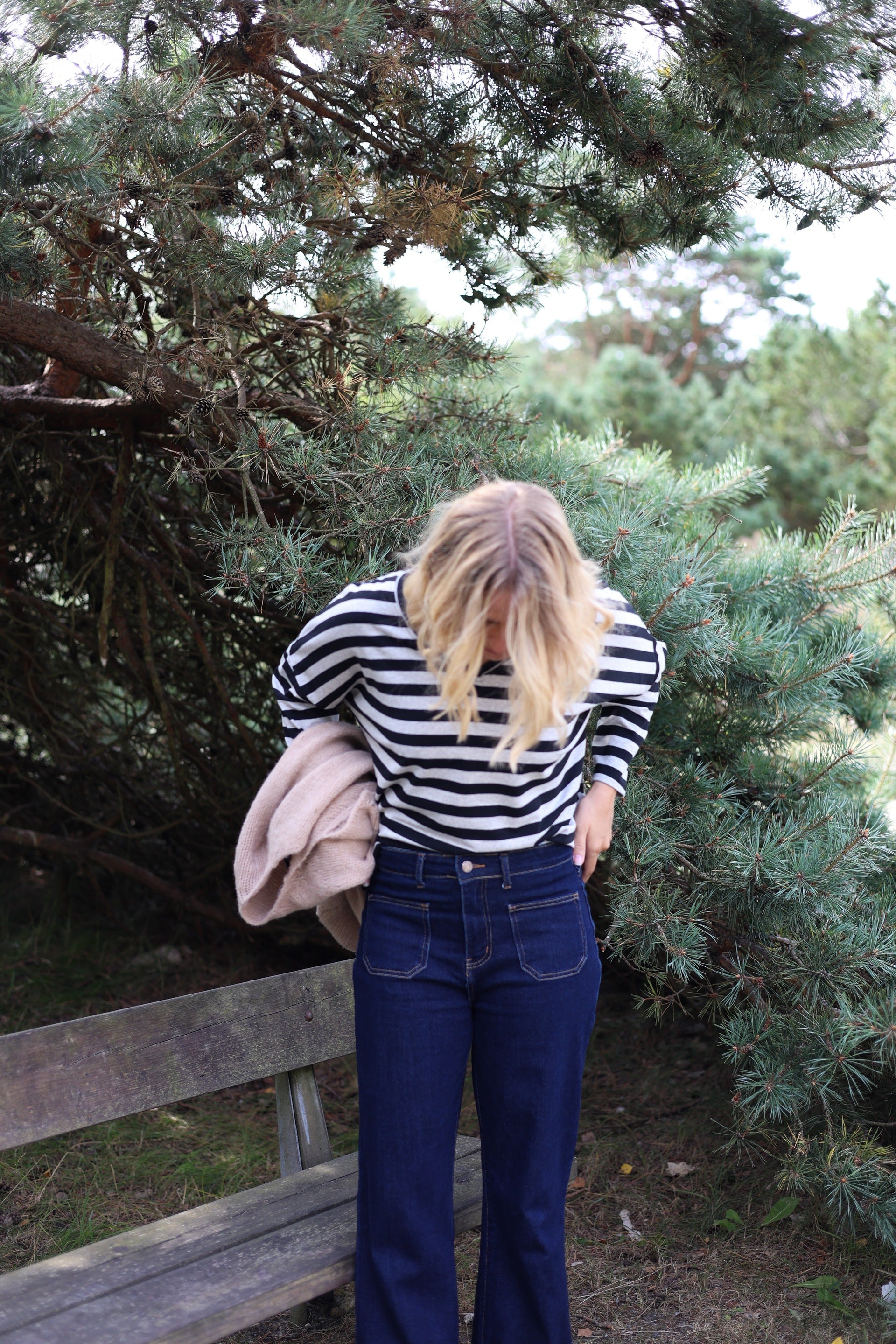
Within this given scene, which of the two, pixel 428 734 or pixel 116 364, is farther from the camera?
pixel 116 364

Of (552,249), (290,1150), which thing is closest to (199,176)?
(552,249)

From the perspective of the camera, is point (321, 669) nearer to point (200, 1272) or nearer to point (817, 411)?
point (200, 1272)

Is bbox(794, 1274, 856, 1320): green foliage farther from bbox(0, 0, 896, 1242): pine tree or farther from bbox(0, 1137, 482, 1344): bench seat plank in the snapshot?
bbox(0, 1137, 482, 1344): bench seat plank

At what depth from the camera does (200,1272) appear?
6.32 feet

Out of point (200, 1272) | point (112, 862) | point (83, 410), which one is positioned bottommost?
point (112, 862)

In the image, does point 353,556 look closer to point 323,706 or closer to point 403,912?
point 323,706

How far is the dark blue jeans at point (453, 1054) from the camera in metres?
1.77

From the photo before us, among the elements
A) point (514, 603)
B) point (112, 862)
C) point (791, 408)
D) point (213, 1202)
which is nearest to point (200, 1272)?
point (213, 1202)

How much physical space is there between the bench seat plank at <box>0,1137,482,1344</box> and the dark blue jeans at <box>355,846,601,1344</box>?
173mm

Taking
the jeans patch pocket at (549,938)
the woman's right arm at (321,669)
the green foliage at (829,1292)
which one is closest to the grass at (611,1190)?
the green foliage at (829,1292)

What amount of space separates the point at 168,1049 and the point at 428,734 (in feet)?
3.29

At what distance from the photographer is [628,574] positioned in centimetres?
255

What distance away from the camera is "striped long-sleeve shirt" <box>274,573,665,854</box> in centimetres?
174

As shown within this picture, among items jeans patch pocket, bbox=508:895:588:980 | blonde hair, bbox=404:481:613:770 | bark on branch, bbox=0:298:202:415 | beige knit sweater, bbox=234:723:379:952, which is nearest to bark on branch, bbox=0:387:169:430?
bark on branch, bbox=0:298:202:415
